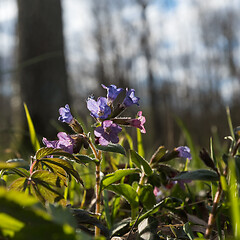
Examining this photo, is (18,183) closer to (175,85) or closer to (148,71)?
(148,71)

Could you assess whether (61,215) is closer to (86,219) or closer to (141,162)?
(86,219)

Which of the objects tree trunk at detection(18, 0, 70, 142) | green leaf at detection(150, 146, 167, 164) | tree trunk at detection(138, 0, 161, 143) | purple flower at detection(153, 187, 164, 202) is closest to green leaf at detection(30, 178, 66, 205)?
green leaf at detection(150, 146, 167, 164)

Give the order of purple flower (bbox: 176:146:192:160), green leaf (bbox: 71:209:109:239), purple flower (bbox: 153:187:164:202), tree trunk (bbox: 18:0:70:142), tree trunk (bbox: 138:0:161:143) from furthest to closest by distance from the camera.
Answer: tree trunk (bbox: 138:0:161:143) → tree trunk (bbox: 18:0:70:142) → purple flower (bbox: 153:187:164:202) → purple flower (bbox: 176:146:192:160) → green leaf (bbox: 71:209:109:239)

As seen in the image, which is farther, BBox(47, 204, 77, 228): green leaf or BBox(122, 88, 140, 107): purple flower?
BBox(122, 88, 140, 107): purple flower

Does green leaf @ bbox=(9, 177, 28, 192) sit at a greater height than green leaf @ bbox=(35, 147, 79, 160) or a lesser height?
lesser

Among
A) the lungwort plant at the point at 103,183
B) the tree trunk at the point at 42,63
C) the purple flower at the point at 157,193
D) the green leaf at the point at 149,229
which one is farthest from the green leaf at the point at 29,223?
the tree trunk at the point at 42,63

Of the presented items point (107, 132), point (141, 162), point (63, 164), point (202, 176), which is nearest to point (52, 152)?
point (63, 164)

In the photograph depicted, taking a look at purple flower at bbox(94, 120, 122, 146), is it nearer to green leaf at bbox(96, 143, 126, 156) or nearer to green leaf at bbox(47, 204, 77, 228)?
green leaf at bbox(96, 143, 126, 156)
